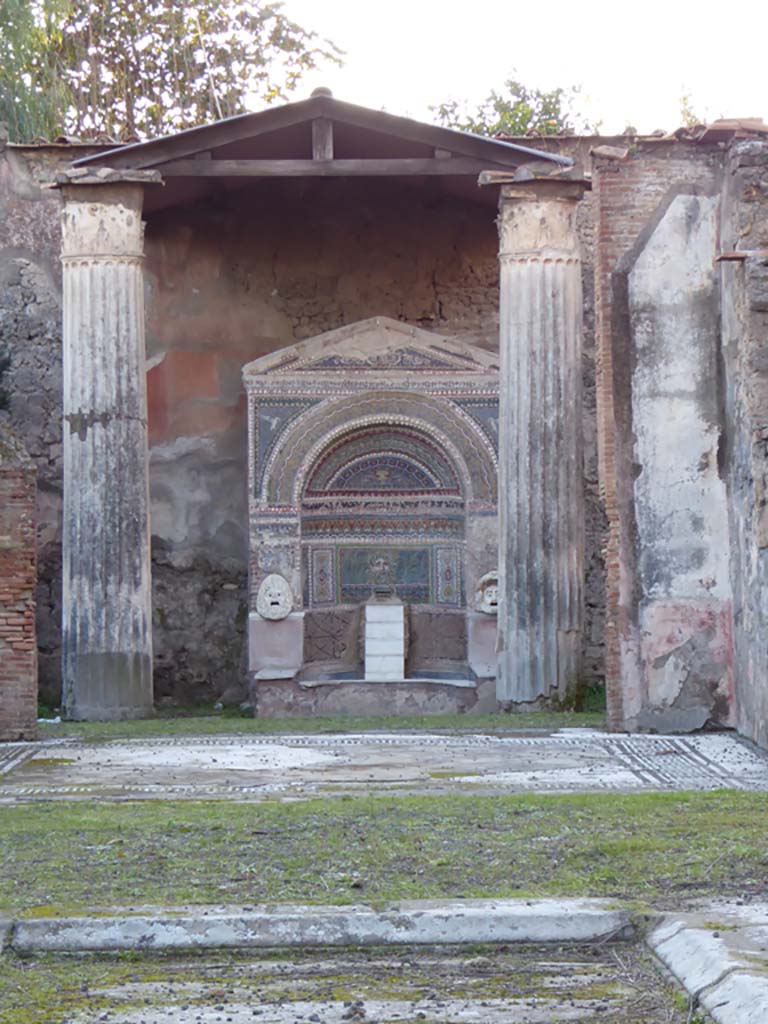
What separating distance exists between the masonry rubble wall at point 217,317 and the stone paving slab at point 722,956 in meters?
10.8

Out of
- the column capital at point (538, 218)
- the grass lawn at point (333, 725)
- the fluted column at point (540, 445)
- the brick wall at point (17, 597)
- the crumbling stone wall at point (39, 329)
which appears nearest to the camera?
the brick wall at point (17, 597)

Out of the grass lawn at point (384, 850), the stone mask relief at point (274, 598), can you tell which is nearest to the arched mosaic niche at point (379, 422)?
the stone mask relief at point (274, 598)

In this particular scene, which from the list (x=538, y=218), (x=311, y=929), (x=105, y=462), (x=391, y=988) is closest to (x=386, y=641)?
(x=105, y=462)

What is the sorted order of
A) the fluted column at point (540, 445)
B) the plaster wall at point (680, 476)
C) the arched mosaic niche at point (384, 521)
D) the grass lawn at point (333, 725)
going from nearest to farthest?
the plaster wall at point (680, 476) → the grass lawn at point (333, 725) → the fluted column at point (540, 445) → the arched mosaic niche at point (384, 521)

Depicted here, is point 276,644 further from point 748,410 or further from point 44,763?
point 748,410

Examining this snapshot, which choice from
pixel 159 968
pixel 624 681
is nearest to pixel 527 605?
pixel 624 681

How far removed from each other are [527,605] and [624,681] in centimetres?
235

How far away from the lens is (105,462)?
13.3 meters

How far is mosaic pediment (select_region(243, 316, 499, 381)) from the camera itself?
15.3 m

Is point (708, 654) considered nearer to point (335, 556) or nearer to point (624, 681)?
point (624, 681)

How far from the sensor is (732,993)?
12.3 feet

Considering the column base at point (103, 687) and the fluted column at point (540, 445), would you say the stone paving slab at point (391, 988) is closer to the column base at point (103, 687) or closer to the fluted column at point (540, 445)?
the fluted column at point (540, 445)

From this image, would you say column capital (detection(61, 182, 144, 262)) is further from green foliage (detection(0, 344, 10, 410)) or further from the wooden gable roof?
green foliage (detection(0, 344, 10, 410))

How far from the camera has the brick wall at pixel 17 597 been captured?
11.0m
